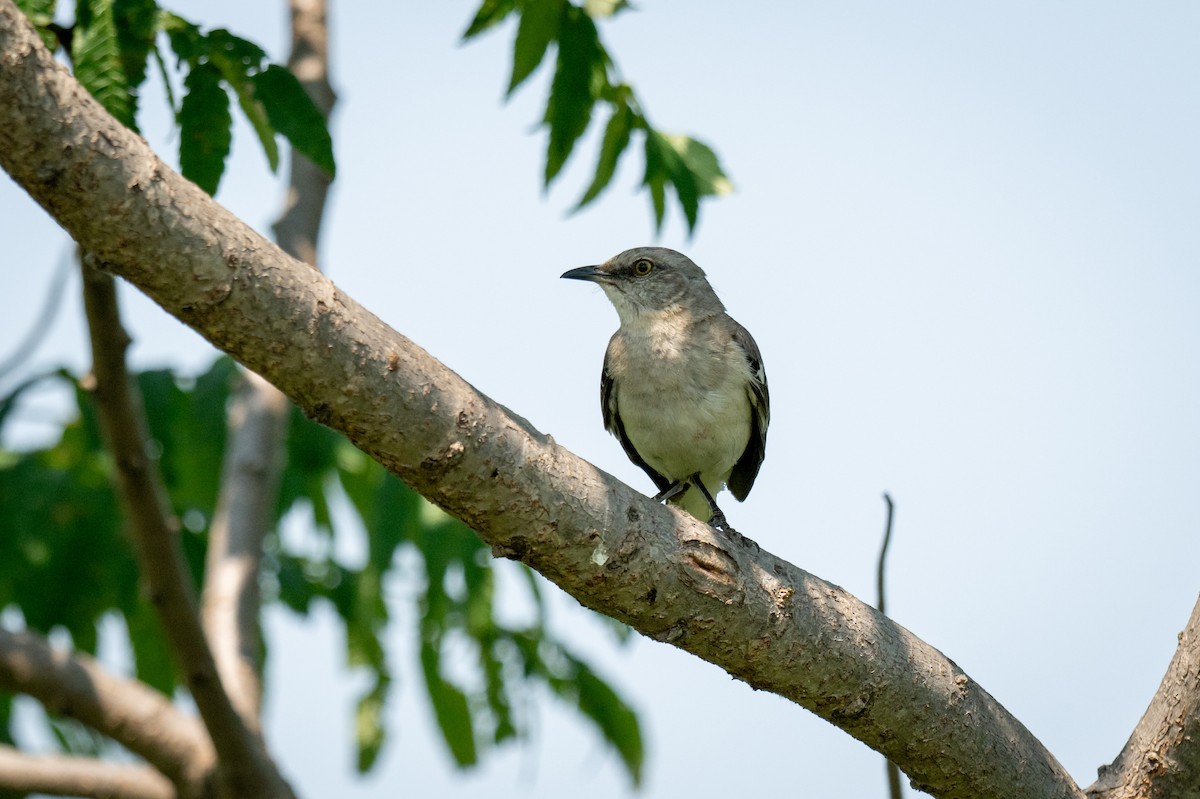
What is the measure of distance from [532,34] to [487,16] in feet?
1.07

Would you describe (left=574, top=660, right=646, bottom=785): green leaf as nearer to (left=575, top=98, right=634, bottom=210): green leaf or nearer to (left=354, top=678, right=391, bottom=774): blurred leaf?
(left=354, top=678, right=391, bottom=774): blurred leaf

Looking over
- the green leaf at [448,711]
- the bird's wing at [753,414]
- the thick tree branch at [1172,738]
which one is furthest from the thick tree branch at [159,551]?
the thick tree branch at [1172,738]

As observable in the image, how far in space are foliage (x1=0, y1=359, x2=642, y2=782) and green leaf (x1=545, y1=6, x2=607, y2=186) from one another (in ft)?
8.09

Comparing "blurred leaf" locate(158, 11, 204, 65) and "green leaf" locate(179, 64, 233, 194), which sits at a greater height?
"blurred leaf" locate(158, 11, 204, 65)

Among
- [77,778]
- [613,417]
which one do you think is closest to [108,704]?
[77,778]

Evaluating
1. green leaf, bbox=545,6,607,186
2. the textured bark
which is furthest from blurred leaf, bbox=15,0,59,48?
the textured bark

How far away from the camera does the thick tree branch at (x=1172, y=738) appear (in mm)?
4176

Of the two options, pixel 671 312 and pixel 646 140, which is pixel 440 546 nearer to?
pixel 671 312

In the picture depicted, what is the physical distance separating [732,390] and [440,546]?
6.00 feet

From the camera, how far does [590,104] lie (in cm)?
508

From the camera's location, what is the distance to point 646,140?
216 inches

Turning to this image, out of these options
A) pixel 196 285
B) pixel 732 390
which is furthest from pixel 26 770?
pixel 196 285

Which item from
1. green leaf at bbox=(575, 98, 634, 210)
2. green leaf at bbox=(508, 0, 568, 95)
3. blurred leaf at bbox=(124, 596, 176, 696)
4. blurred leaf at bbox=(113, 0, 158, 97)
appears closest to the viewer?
blurred leaf at bbox=(113, 0, 158, 97)

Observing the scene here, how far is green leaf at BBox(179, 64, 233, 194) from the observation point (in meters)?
4.07
